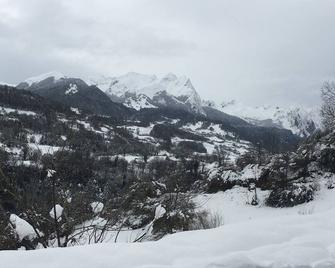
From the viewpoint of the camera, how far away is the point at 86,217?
859 centimetres

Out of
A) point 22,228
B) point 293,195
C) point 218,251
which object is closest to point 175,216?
point 22,228

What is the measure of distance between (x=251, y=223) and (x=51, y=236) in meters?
3.35

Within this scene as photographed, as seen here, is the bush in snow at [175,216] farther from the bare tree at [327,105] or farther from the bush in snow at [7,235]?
the bare tree at [327,105]

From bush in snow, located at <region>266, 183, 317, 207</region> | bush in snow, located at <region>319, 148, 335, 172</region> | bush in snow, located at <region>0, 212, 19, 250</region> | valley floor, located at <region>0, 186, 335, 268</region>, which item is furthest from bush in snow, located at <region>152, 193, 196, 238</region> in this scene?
bush in snow, located at <region>319, 148, 335, 172</region>

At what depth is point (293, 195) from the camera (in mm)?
28984

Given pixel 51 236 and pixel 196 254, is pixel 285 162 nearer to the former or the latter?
pixel 51 236

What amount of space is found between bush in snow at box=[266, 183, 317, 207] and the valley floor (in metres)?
22.5

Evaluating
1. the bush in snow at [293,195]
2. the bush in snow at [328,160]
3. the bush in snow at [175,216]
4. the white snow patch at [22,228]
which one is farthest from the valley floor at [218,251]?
the bush in snow at [328,160]

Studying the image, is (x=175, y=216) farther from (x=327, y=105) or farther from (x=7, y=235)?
(x=327, y=105)

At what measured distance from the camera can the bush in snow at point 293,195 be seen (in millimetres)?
28719

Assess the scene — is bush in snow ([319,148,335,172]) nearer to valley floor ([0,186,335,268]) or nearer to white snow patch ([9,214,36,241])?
valley floor ([0,186,335,268])

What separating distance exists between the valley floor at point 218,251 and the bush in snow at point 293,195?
22514 mm

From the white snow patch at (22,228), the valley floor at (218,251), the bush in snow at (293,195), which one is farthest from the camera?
the bush in snow at (293,195)

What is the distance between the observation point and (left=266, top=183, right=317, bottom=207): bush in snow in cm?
2872
